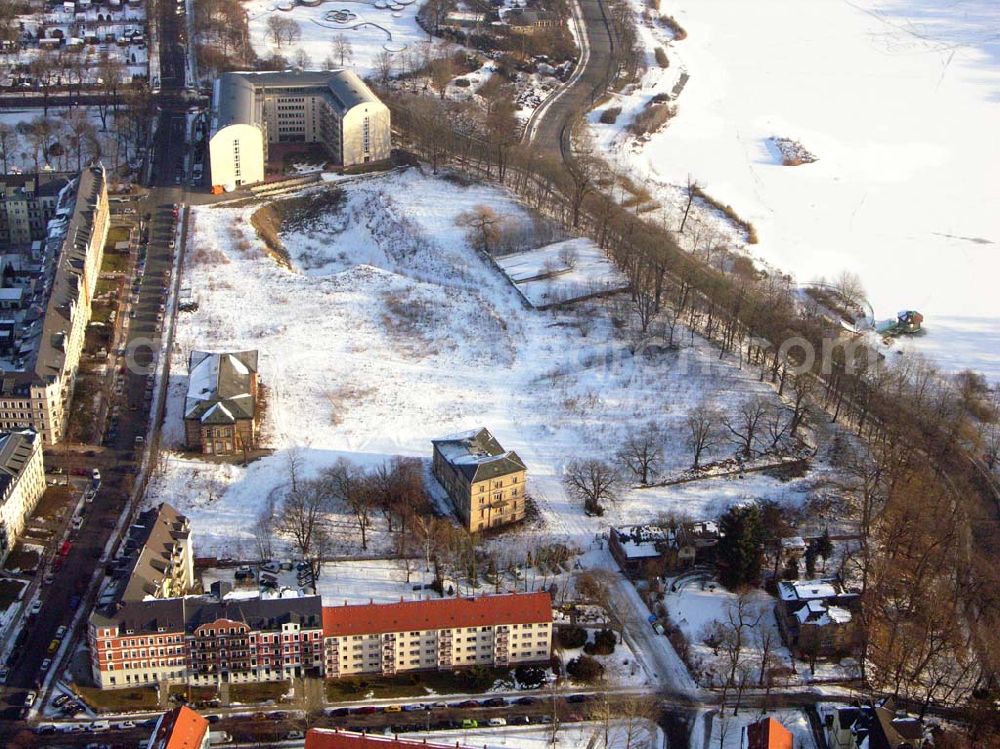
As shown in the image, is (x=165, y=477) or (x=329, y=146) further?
(x=329, y=146)

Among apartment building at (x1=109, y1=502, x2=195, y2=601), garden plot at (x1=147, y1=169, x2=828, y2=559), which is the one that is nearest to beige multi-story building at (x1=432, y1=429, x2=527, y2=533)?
garden plot at (x1=147, y1=169, x2=828, y2=559)

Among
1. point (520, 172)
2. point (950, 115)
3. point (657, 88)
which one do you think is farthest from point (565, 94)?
point (950, 115)

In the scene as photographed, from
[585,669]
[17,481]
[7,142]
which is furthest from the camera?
[7,142]

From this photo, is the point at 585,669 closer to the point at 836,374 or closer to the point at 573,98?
the point at 836,374

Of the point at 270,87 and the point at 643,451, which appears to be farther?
the point at 270,87

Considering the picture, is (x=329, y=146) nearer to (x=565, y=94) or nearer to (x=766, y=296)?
(x=565, y=94)

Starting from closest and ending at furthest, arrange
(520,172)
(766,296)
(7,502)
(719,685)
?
(719,685) → (7,502) → (766,296) → (520,172)

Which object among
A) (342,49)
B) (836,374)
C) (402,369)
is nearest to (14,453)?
(402,369)
